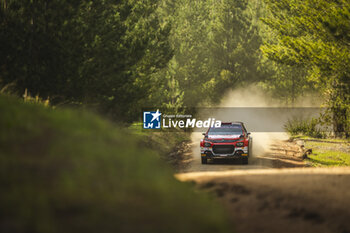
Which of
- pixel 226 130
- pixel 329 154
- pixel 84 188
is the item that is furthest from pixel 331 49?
pixel 84 188

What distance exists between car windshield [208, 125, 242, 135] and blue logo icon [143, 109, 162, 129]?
41.7 ft

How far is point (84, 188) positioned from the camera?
523cm

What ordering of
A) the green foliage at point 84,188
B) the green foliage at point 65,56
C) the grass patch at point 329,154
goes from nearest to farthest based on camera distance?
the green foliage at point 84,188 < the green foliage at point 65,56 < the grass patch at point 329,154

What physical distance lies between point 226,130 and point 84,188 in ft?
44.8

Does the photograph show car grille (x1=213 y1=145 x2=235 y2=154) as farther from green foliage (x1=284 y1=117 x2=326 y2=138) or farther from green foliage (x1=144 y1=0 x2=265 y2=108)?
green foliage (x1=144 y1=0 x2=265 y2=108)

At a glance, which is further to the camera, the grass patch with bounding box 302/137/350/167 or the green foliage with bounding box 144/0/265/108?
the green foliage with bounding box 144/0/265/108

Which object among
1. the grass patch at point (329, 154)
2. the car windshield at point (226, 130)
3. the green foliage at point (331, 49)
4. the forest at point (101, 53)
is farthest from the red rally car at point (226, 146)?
the green foliage at point (331, 49)

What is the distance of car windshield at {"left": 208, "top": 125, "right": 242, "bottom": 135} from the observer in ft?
59.3

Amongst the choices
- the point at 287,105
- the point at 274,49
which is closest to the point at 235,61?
the point at 287,105

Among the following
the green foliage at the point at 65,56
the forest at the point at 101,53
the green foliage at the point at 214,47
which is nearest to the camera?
the green foliage at the point at 65,56

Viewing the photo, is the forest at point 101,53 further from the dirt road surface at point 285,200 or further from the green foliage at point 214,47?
the green foliage at point 214,47

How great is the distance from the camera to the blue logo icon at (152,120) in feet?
104

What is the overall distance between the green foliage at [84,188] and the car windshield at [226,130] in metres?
11.4

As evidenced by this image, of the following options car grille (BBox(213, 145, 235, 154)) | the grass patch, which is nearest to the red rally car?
car grille (BBox(213, 145, 235, 154))
